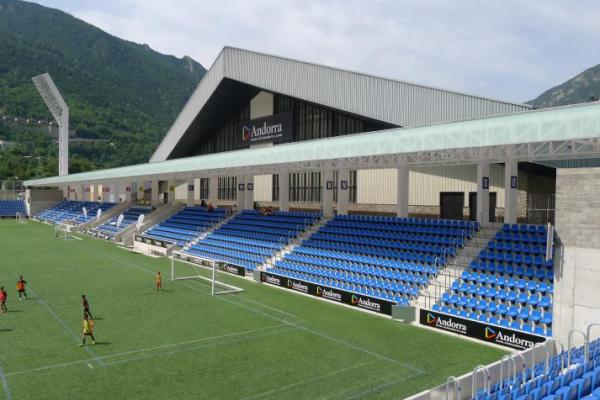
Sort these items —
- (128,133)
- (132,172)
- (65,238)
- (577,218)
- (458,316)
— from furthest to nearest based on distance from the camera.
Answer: (128,133)
(65,238)
(132,172)
(458,316)
(577,218)

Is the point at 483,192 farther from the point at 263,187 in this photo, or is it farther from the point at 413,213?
the point at 263,187

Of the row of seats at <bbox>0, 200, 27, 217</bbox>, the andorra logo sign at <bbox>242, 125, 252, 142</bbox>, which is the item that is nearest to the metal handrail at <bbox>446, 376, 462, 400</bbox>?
the andorra logo sign at <bbox>242, 125, 252, 142</bbox>

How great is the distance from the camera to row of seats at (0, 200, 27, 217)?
264 ft

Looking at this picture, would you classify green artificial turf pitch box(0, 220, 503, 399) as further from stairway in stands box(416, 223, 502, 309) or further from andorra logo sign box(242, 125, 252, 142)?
andorra logo sign box(242, 125, 252, 142)

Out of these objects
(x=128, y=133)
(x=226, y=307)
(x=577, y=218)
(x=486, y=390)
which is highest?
(x=128, y=133)

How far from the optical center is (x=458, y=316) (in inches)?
691

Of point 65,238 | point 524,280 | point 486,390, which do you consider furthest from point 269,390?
point 65,238

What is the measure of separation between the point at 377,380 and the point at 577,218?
9218mm

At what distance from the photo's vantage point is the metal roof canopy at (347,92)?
27.3 metres

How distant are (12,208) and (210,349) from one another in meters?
81.8

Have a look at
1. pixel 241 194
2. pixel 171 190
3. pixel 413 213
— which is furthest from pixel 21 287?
pixel 171 190

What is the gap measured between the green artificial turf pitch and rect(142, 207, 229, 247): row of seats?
47.1 feet

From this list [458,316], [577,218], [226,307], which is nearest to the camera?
[577,218]

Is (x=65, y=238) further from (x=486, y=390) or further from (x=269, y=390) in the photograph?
(x=486, y=390)
